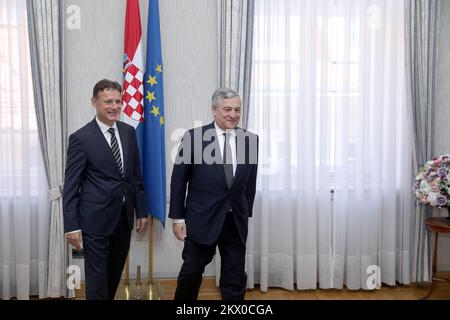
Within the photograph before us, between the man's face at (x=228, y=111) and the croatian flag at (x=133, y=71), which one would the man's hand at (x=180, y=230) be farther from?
the croatian flag at (x=133, y=71)

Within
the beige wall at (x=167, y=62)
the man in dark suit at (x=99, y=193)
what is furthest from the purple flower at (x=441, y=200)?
the man in dark suit at (x=99, y=193)

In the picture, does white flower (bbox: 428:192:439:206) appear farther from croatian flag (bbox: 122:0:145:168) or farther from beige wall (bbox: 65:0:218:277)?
croatian flag (bbox: 122:0:145:168)

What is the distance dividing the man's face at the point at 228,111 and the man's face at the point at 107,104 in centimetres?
56

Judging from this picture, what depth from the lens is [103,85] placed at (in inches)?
98.2

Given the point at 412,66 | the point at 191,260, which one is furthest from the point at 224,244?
the point at 412,66

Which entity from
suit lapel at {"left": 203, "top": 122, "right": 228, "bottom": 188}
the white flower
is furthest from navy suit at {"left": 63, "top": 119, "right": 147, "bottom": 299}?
the white flower

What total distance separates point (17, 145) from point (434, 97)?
346cm

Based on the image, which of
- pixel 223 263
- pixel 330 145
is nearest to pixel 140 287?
pixel 223 263

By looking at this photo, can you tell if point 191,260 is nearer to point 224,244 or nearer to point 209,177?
point 224,244

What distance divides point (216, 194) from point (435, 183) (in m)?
1.94

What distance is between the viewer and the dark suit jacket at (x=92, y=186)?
245 cm

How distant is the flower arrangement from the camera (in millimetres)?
3514

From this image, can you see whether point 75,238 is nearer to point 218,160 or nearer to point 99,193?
point 99,193

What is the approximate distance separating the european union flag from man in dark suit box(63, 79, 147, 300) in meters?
0.95
